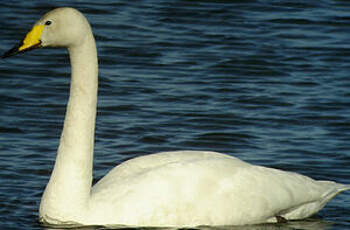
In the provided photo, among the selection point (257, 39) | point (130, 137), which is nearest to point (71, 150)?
point (130, 137)

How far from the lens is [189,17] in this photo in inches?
620

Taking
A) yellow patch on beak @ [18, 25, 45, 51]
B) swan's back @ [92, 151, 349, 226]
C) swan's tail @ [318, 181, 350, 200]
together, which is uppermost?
yellow patch on beak @ [18, 25, 45, 51]

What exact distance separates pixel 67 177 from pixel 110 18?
25.4 ft

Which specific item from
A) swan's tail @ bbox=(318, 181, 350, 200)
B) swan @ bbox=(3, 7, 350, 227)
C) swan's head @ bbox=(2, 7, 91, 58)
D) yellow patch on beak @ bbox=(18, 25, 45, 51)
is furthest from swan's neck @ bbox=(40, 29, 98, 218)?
swan's tail @ bbox=(318, 181, 350, 200)

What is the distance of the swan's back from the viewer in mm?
7855

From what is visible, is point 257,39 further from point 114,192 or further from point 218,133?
point 114,192

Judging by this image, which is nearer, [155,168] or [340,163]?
[155,168]

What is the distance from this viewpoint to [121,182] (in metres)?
7.99

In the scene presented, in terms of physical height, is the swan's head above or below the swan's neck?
above

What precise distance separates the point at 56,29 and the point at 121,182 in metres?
1.23

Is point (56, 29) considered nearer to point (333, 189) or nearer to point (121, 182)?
point (121, 182)

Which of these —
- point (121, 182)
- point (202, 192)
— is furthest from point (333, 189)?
point (121, 182)

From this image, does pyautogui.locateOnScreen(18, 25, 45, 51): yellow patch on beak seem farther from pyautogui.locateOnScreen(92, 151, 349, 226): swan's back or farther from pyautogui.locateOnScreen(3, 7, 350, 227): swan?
pyautogui.locateOnScreen(92, 151, 349, 226): swan's back

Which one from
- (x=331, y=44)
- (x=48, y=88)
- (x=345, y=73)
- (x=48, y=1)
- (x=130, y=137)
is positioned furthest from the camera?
(x=48, y=1)
